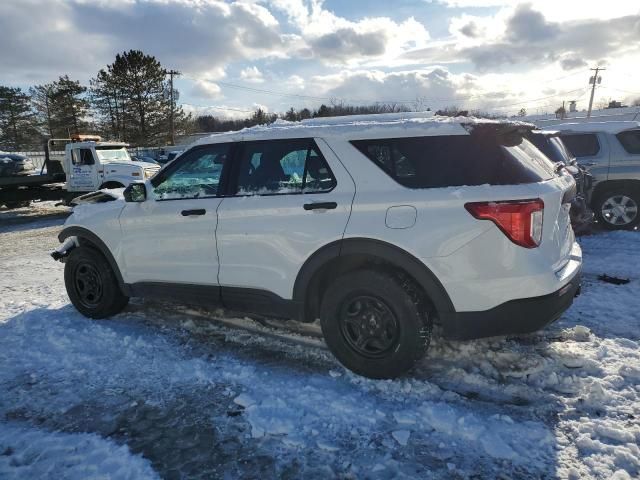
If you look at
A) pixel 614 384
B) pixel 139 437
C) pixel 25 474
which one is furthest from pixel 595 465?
pixel 25 474

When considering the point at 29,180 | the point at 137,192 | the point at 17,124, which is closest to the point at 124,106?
the point at 17,124

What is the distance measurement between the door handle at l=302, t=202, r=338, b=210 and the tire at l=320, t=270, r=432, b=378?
513mm

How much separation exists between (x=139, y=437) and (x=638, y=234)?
330 inches

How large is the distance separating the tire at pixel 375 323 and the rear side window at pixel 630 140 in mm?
7299

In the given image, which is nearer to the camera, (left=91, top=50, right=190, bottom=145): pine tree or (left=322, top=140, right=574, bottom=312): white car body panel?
(left=322, top=140, right=574, bottom=312): white car body panel

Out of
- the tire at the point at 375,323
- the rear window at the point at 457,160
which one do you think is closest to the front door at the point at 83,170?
the tire at the point at 375,323

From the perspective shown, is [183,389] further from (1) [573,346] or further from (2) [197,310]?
(1) [573,346]

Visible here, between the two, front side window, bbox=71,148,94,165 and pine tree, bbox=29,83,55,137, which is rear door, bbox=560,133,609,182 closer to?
front side window, bbox=71,148,94,165

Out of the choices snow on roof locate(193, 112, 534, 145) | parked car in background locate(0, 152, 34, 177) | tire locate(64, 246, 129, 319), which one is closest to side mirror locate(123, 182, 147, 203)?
snow on roof locate(193, 112, 534, 145)

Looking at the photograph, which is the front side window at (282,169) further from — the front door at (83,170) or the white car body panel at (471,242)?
the front door at (83,170)

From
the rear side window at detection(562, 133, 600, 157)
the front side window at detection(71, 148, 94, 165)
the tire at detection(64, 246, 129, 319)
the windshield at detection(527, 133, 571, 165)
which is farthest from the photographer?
the front side window at detection(71, 148, 94, 165)

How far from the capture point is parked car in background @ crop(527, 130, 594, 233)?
21.4 feet

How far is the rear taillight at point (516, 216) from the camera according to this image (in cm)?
296

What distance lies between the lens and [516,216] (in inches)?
117
